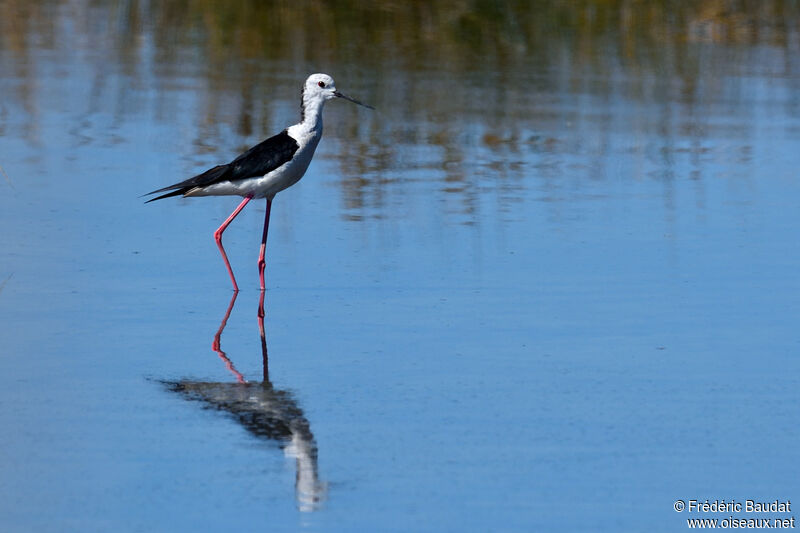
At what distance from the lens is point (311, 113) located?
9039mm

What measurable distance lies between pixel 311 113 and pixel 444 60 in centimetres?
781

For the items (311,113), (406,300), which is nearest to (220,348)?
(406,300)

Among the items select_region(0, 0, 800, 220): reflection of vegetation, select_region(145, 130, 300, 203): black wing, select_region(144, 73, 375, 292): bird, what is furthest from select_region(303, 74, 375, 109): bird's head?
select_region(0, 0, 800, 220): reflection of vegetation

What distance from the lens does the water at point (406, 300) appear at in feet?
16.8

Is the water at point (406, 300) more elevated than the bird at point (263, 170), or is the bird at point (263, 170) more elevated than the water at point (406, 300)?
the bird at point (263, 170)

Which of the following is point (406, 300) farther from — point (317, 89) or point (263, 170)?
point (317, 89)

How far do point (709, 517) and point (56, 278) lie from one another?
421 cm

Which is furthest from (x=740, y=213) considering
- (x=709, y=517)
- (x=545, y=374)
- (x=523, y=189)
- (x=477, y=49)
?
(x=477, y=49)

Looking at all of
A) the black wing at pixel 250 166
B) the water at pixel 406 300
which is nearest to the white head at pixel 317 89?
the black wing at pixel 250 166

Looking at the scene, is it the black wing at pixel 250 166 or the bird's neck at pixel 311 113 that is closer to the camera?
the black wing at pixel 250 166

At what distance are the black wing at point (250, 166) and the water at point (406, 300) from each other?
1.39 feet

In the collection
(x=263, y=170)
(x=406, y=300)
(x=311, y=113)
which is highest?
(x=311, y=113)

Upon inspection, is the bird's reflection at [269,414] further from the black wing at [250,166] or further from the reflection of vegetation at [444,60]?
the reflection of vegetation at [444,60]

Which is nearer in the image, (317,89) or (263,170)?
(263,170)
